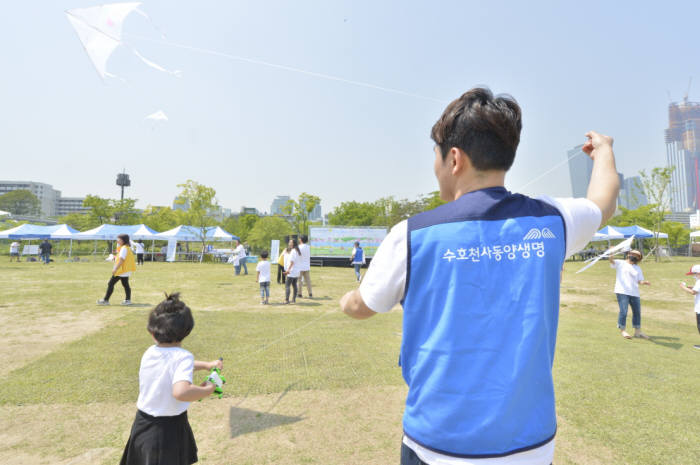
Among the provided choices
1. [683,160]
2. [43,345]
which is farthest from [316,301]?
[683,160]

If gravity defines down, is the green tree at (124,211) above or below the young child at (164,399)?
above

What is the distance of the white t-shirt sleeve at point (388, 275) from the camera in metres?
1.15

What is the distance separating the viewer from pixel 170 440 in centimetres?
223

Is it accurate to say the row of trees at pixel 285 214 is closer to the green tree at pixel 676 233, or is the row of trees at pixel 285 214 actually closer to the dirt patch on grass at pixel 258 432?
the green tree at pixel 676 233

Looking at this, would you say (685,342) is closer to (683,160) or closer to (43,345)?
(43,345)

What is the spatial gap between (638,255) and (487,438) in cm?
845

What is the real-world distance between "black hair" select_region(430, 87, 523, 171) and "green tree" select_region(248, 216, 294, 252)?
188 ft

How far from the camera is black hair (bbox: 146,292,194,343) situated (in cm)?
229

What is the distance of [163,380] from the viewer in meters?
2.21

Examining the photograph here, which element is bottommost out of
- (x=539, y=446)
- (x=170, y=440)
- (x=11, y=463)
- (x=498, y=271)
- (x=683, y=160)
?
(x=11, y=463)

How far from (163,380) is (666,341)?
8814 mm

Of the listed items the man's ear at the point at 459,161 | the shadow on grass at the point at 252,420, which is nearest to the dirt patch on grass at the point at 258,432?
the shadow on grass at the point at 252,420

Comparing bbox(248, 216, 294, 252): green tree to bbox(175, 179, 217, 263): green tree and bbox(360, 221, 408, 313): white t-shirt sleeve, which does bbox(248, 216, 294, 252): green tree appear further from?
bbox(360, 221, 408, 313): white t-shirt sleeve

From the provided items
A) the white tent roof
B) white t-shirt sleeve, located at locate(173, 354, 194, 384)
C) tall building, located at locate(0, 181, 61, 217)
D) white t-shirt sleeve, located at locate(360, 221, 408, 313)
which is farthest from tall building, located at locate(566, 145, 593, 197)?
tall building, located at locate(0, 181, 61, 217)
